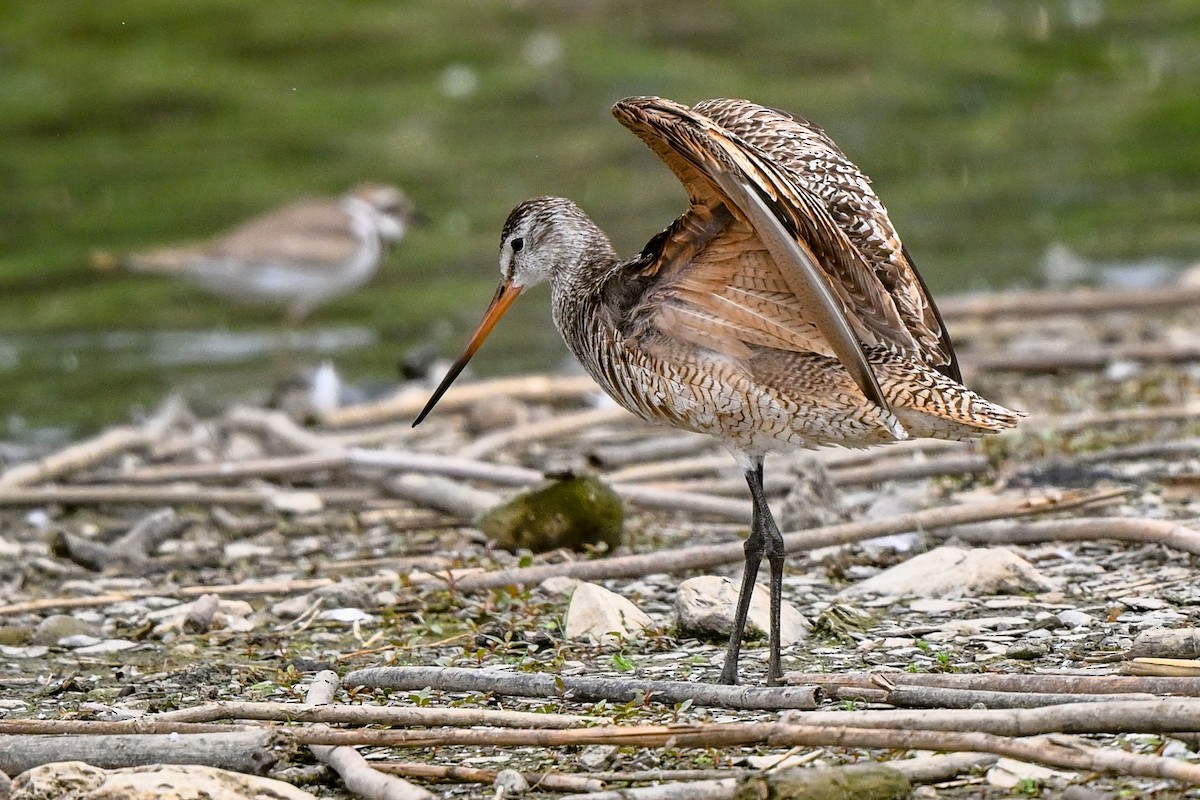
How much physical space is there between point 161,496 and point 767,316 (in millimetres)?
3715

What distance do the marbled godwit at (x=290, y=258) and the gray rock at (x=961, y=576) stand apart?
8.30 m

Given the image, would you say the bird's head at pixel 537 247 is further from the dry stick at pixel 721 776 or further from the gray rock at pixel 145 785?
A: the dry stick at pixel 721 776

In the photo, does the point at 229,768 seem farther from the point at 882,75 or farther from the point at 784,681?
the point at 882,75

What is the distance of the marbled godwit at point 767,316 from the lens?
4738mm

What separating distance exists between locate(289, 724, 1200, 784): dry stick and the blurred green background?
25.4ft

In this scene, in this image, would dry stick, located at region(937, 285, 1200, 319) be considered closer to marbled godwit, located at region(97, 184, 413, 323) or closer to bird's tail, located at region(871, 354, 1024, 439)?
marbled godwit, located at region(97, 184, 413, 323)

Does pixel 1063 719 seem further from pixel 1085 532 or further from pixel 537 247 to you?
pixel 537 247

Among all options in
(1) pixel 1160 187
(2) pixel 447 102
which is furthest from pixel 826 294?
(2) pixel 447 102

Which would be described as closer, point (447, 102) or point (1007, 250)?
point (1007, 250)

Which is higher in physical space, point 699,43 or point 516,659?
point 699,43

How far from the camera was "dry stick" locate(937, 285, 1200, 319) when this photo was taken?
34.1ft

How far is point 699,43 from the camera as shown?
71.6ft

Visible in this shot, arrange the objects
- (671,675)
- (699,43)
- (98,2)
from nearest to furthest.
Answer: (671,675)
(699,43)
(98,2)

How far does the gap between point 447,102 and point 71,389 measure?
8933mm
